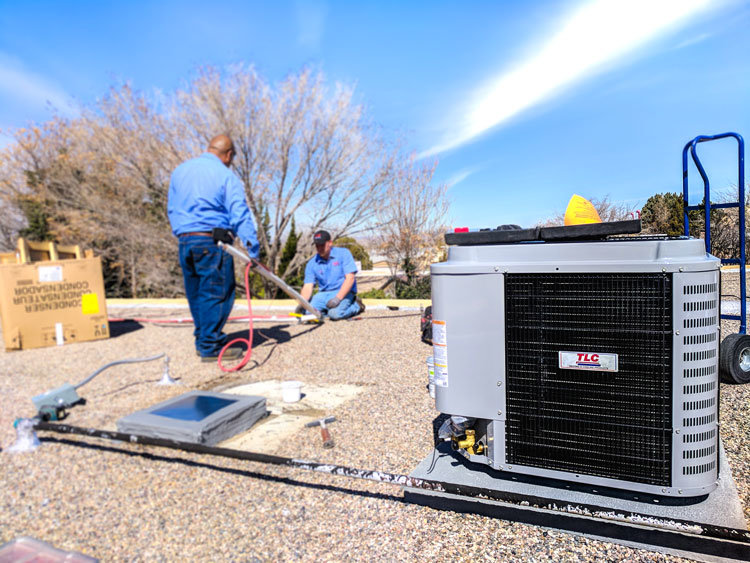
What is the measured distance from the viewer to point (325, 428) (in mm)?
2836

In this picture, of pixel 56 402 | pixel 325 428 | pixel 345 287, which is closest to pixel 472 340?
pixel 325 428

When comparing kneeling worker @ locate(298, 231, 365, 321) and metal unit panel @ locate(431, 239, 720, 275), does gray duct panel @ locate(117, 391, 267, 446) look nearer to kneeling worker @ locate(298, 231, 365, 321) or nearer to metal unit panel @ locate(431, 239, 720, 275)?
metal unit panel @ locate(431, 239, 720, 275)

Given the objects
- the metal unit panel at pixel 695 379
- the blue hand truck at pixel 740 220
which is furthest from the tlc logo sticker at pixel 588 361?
the blue hand truck at pixel 740 220

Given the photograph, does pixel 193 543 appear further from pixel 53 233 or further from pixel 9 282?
pixel 53 233

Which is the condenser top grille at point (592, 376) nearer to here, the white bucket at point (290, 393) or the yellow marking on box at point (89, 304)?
the white bucket at point (290, 393)

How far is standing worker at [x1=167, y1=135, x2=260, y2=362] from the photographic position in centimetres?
464

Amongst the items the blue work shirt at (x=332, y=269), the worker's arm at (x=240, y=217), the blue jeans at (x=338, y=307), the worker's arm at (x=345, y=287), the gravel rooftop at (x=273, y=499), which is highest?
the worker's arm at (x=240, y=217)

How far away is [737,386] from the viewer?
303cm

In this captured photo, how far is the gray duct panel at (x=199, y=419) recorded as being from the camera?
2771 millimetres

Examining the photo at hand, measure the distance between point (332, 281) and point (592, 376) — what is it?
532 centimetres

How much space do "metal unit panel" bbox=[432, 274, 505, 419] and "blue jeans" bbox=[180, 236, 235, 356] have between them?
329 centimetres

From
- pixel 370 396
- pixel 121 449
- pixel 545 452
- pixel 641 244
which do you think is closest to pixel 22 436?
pixel 121 449

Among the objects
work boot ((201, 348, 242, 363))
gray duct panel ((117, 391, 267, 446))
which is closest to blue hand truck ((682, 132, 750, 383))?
gray duct panel ((117, 391, 267, 446))

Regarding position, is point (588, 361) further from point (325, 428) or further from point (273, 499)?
point (325, 428)
